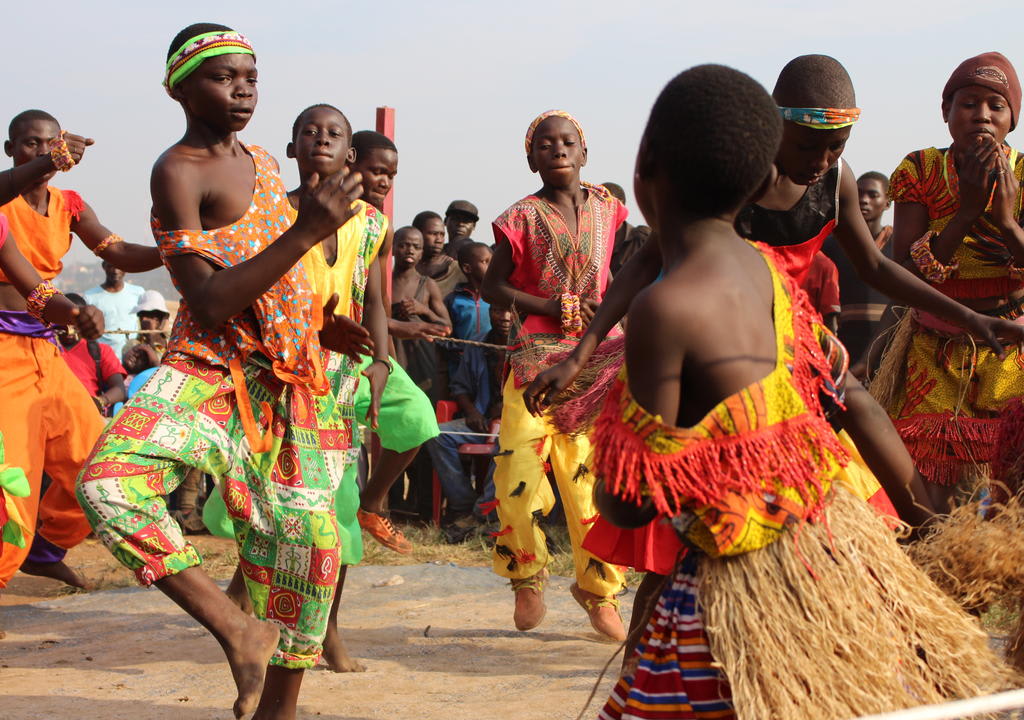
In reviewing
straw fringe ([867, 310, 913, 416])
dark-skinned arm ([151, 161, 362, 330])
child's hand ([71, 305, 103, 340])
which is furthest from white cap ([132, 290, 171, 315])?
straw fringe ([867, 310, 913, 416])

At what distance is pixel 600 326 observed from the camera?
3.63 meters

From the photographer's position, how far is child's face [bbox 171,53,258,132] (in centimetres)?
404

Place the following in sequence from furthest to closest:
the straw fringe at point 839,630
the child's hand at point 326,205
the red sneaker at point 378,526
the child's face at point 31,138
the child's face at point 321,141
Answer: the child's face at point 31,138 → the red sneaker at point 378,526 → the child's face at point 321,141 → the child's hand at point 326,205 → the straw fringe at point 839,630

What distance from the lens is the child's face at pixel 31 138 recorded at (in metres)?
6.70

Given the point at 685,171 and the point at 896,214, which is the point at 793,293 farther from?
the point at 896,214

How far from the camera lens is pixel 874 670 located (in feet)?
8.04

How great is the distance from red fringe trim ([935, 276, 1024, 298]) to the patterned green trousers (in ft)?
8.23

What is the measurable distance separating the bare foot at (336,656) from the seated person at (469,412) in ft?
12.6

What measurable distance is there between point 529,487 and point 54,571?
310cm

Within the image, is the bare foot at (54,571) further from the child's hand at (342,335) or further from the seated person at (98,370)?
the child's hand at (342,335)

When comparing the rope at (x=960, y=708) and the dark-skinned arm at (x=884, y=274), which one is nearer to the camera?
the rope at (x=960, y=708)

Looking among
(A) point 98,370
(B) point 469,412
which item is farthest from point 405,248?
(A) point 98,370

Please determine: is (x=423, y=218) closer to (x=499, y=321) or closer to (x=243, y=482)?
(x=499, y=321)

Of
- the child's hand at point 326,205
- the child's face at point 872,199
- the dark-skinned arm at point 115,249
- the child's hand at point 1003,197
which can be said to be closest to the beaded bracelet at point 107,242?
the dark-skinned arm at point 115,249
